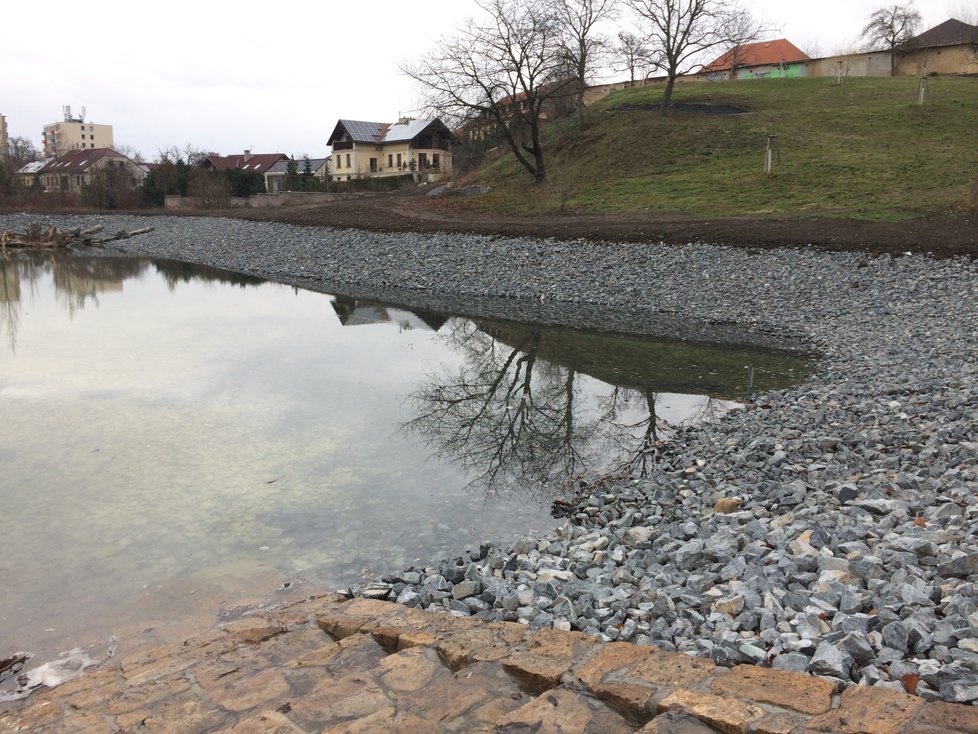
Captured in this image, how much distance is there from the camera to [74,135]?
454 feet

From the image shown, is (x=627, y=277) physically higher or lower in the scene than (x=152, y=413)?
higher

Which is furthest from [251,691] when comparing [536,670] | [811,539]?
[811,539]

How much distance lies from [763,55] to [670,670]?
220 ft

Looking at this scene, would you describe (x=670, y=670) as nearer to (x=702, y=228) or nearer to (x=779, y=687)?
(x=779, y=687)

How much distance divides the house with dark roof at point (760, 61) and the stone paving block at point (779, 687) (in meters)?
60.2

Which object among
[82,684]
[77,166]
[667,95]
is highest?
[77,166]

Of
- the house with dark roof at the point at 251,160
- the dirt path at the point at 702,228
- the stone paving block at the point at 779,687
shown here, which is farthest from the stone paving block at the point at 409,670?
the house with dark roof at the point at 251,160

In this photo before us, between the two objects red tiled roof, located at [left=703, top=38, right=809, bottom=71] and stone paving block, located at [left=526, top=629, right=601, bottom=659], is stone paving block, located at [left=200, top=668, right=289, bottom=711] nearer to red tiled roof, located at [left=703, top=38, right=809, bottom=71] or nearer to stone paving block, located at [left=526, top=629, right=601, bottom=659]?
stone paving block, located at [left=526, top=629, right=601, bottom=659]

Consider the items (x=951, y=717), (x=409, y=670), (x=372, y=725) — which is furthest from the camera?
(x=409, y=670)

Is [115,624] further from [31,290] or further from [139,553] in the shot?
[31,290]

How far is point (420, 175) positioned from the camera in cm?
5250

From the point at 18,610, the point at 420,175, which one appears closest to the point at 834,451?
the point at 18,610

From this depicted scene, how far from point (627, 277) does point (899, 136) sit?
19.4m

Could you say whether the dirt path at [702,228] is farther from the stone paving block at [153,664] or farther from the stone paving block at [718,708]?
the stone paving block at [153,664]
